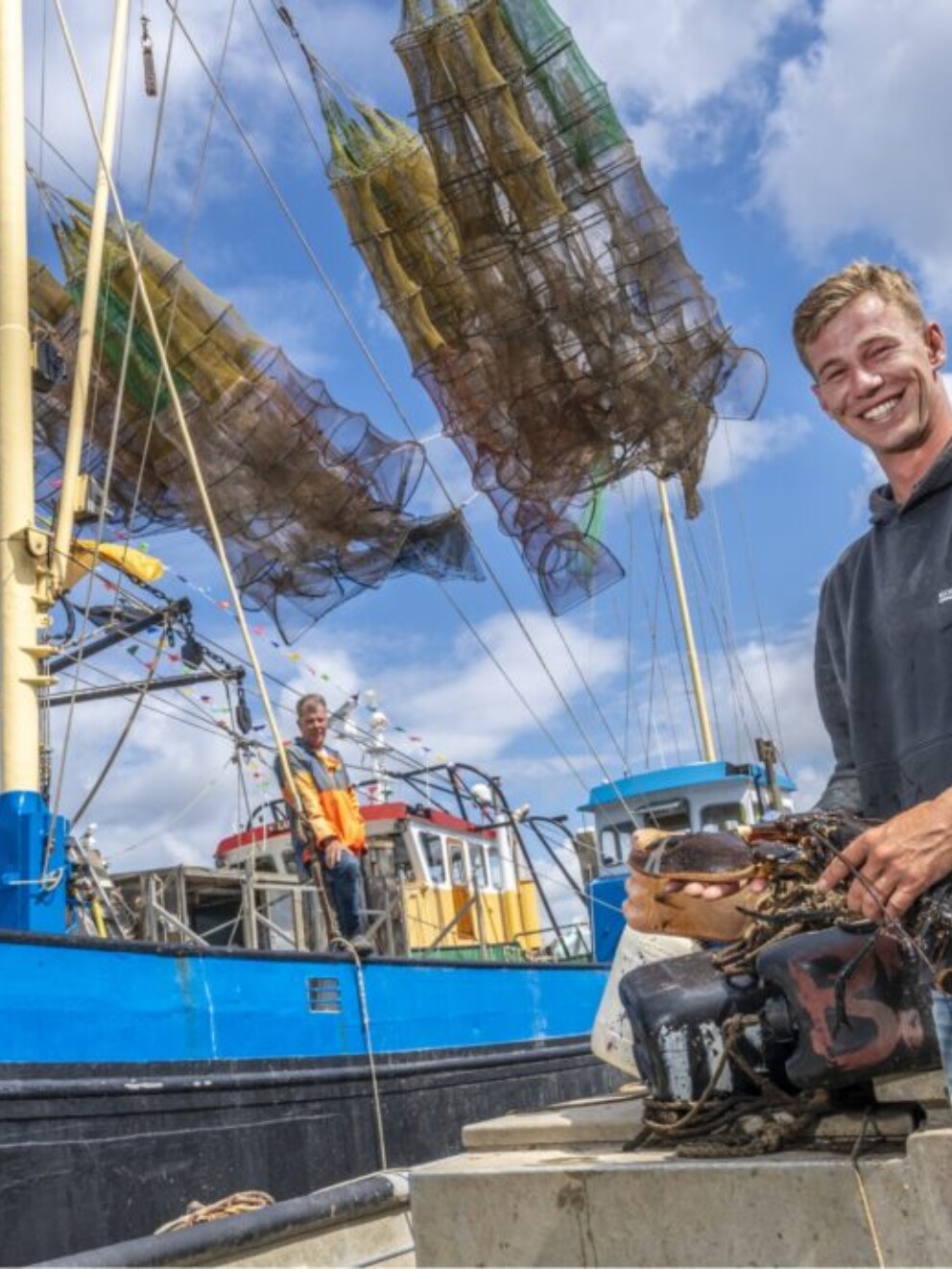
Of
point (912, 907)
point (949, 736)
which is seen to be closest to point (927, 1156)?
point (912, 907)

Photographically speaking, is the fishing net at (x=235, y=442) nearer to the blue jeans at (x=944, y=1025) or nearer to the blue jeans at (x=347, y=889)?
the blue jeans at (x=347, y=889)

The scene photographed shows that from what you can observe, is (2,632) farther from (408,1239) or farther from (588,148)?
(588,148)

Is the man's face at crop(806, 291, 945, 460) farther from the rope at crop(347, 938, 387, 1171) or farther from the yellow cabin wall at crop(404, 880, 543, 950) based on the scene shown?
the yellow cabin wall at crop(404, 880, 543, 950)

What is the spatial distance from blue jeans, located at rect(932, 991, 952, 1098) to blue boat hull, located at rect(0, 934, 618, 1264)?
4.49 m

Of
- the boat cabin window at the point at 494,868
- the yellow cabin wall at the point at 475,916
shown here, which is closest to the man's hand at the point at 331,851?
the yellow cabin wall at the point at 475,916

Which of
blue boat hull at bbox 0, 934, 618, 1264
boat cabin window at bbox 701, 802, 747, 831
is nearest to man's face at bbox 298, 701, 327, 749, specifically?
blue boat hull at bbox 0, 934, 618, 1264

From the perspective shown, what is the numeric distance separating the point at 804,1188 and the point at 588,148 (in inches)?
478

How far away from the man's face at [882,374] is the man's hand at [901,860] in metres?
0.67

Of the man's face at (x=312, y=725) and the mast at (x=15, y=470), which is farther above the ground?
the mast at (x=15, y=470)

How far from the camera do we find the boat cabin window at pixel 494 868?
49.8 feet

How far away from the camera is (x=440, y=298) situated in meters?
13.2

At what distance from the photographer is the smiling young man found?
1866mm

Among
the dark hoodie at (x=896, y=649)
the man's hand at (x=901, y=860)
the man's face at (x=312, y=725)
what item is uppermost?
the man's face at (x=312, y=725)

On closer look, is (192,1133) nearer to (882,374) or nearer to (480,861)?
(882,374)
